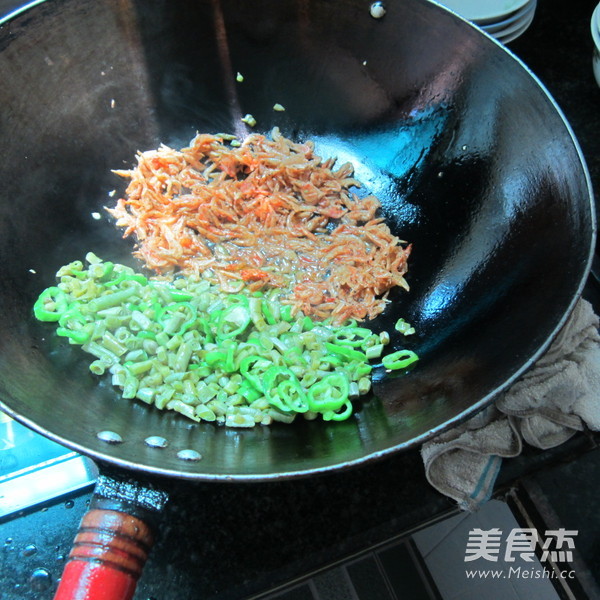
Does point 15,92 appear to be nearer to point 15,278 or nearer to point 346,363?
point 15,278

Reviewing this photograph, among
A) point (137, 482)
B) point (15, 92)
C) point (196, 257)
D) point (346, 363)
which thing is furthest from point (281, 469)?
point (15, 92)

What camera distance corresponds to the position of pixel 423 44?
2.17 meters

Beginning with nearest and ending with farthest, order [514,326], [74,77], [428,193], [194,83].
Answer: [514,326]
[74,77]
[428,193]
[194,83]

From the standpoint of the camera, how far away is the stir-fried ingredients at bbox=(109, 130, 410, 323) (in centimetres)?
212

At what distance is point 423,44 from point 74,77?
53.8 inches

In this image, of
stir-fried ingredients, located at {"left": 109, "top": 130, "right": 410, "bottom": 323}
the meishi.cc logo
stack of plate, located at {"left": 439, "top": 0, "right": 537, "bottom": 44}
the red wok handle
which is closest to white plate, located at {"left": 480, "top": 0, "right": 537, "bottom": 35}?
stack of plate, located at {"left": 439, "top": 0, "right": 537, "bottom": 44}

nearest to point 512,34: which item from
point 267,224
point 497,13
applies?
point 497,13

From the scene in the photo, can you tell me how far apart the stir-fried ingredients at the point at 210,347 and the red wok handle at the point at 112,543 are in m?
0.31

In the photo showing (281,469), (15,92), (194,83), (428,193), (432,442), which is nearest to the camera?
(281,469)

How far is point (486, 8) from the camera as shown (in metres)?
2.67

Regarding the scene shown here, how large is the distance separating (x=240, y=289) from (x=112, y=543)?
1026mm

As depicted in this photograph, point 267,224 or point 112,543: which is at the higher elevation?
point 267,224

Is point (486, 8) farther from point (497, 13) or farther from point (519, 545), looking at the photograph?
point (519, 545)

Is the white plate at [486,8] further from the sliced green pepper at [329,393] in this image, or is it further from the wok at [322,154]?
the sliced green pepper at [329,393]
